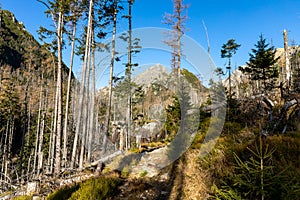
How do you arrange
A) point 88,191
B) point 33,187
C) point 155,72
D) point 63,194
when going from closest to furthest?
point 88,191
point 63,194
point 33,187
point 155,72

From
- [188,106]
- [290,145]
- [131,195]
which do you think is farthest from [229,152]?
[188,106]

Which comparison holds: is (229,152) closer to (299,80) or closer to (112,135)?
(299,80)

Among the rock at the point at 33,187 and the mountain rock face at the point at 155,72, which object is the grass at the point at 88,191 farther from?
the mountain rock face at the point at 155,72

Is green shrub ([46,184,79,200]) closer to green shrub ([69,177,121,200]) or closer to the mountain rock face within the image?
green shrub ([69,177,121,200])

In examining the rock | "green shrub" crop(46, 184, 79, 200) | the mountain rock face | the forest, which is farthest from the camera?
the mountain rock face

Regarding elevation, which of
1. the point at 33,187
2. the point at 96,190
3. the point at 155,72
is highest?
the point at 155,72

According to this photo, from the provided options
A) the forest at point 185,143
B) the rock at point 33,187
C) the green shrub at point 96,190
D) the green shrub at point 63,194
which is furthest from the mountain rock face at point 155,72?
the rock at point 33,187

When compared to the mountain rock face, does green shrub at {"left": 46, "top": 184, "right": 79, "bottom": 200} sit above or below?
below

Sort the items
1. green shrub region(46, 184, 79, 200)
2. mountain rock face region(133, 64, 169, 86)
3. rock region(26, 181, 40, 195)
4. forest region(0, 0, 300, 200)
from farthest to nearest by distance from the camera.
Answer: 1. mountain rock face region(133, 64, 169, 86)
2. rock region(26, 181, 40, 195)
3. green shrub region(46, 184, 79, 200)
4. forest region(0, 0, 300, 200)

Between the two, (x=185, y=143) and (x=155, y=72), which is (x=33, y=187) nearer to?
(x=185, y=143)

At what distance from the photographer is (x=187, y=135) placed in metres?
8.81

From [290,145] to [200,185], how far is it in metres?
2.58

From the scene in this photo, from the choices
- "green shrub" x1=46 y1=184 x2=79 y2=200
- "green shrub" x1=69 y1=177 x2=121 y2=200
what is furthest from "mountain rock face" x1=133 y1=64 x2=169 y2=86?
"green shrub" x1=46 y1=184 x2=79 y2=200

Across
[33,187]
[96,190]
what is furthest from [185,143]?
[33,187]
